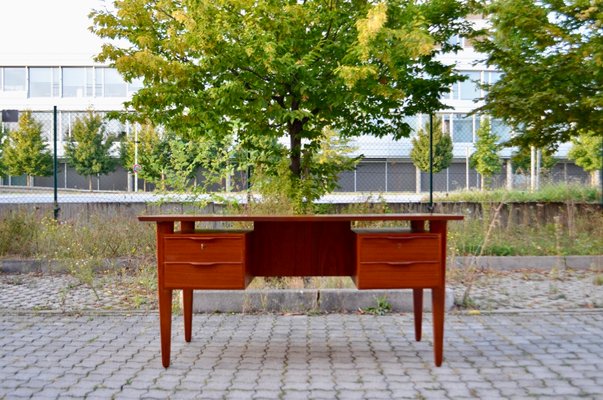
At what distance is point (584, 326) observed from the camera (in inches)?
242

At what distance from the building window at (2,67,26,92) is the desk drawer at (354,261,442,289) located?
4264 centimetres

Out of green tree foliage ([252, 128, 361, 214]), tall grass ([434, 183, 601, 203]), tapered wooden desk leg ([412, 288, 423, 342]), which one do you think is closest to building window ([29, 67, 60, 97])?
tall grass ([434, 183, 601, 203])

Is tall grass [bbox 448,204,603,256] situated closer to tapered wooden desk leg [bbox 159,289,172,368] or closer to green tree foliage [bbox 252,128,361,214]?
green tree foliage [bbox 252,128,361,214]

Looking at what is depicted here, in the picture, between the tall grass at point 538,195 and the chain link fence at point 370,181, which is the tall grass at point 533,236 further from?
the chain link fence at point 370,181

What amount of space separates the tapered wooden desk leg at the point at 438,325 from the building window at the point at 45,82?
41.1 m

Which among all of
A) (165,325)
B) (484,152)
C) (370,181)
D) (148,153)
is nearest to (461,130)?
(370,181)

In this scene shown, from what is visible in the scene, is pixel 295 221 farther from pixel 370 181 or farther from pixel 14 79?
pixel 14 79

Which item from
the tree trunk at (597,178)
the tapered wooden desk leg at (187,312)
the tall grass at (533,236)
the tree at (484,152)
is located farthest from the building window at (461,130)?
the tapered wooden desk leg at (187,312)

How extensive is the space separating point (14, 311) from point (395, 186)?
8.91m

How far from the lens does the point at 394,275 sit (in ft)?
15.8

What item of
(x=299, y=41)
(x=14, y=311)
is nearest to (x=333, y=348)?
(x=14, y=311)

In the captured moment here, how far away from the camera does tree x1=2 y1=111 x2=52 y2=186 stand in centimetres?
1947

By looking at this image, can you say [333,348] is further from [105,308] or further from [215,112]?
[215,112]

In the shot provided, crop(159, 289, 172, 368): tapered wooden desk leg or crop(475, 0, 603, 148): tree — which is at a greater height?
crop(475, 0, 603, 148): tree
